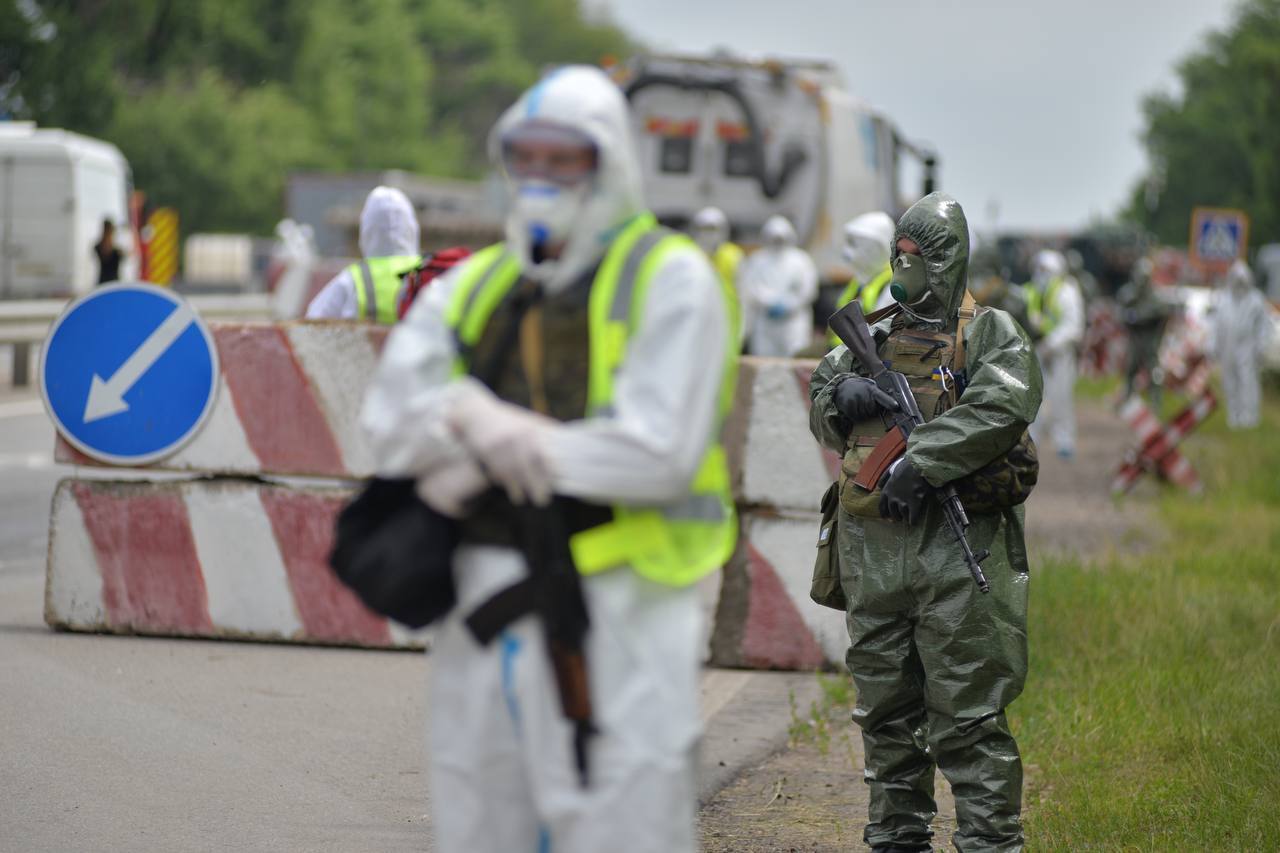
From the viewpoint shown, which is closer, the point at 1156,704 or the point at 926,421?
the point at 926,421

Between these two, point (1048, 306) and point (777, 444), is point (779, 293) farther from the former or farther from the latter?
point (777, 444)

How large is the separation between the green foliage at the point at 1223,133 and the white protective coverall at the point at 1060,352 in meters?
25.8

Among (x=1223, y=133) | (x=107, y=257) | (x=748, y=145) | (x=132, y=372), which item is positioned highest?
(x=132, y=372)

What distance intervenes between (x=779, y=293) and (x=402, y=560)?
15.8m

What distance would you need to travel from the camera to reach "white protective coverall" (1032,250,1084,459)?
19.5m

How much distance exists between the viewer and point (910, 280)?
224 inches

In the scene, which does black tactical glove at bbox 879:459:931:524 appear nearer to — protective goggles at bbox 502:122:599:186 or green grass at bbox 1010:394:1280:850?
green grass at bbox 1010:394:1280:850

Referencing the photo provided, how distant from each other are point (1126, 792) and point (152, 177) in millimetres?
48684

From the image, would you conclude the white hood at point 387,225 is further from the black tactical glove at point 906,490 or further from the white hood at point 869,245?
the black tactical glove at point 906,490

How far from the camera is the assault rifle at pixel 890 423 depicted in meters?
5.54

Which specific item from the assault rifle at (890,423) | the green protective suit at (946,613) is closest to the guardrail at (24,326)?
the assault rifle at (890,423)

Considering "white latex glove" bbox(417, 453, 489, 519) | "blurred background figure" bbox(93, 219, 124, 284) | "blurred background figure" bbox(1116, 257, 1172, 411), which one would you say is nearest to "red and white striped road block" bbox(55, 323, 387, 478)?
"white latex glove" bbox(417, 453, 489, 519)

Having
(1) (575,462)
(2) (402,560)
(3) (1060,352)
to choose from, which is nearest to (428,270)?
(2) (402,560)

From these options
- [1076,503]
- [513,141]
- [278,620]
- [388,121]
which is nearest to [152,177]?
[388,121]
